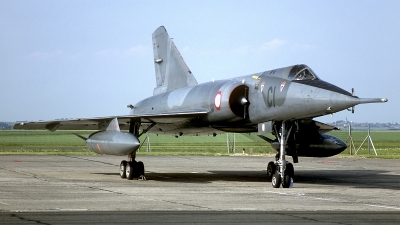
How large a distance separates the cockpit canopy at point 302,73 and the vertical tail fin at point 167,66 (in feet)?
18.0

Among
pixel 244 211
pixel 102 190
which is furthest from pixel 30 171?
pixel 244 211

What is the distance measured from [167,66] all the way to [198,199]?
9.73 m

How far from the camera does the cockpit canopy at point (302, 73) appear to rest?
1417 centimetres

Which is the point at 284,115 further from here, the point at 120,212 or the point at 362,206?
the point at 120,212

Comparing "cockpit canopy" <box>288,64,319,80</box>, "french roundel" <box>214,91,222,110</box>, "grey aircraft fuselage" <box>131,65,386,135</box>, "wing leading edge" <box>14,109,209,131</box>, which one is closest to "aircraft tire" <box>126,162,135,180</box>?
"wing leading edge" <box>14,109,209,131</box>

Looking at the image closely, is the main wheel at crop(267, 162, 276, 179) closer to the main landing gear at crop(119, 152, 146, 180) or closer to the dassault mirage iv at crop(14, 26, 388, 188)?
the dassault mirage iv at crop(14, 26, 388, 188)

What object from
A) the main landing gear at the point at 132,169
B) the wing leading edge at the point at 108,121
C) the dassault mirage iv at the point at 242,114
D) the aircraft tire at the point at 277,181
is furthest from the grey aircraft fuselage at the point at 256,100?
the main landing gear at the point at 132,169

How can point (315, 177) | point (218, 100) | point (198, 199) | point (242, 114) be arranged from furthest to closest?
point (315, 177), point (218, 100), point (242, 114), point (198, 199)

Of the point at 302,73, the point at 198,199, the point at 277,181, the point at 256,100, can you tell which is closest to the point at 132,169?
the point at 256,100

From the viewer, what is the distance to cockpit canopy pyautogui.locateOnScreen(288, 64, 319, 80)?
14.2 metres

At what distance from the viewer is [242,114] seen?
1556 cm

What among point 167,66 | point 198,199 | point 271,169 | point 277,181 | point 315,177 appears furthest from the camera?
point 167,66

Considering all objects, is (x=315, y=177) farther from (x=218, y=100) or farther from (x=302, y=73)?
(x=302, y=73)

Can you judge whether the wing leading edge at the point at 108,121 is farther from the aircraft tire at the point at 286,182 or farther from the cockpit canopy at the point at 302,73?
the aircraft tire at the point at 286,182
